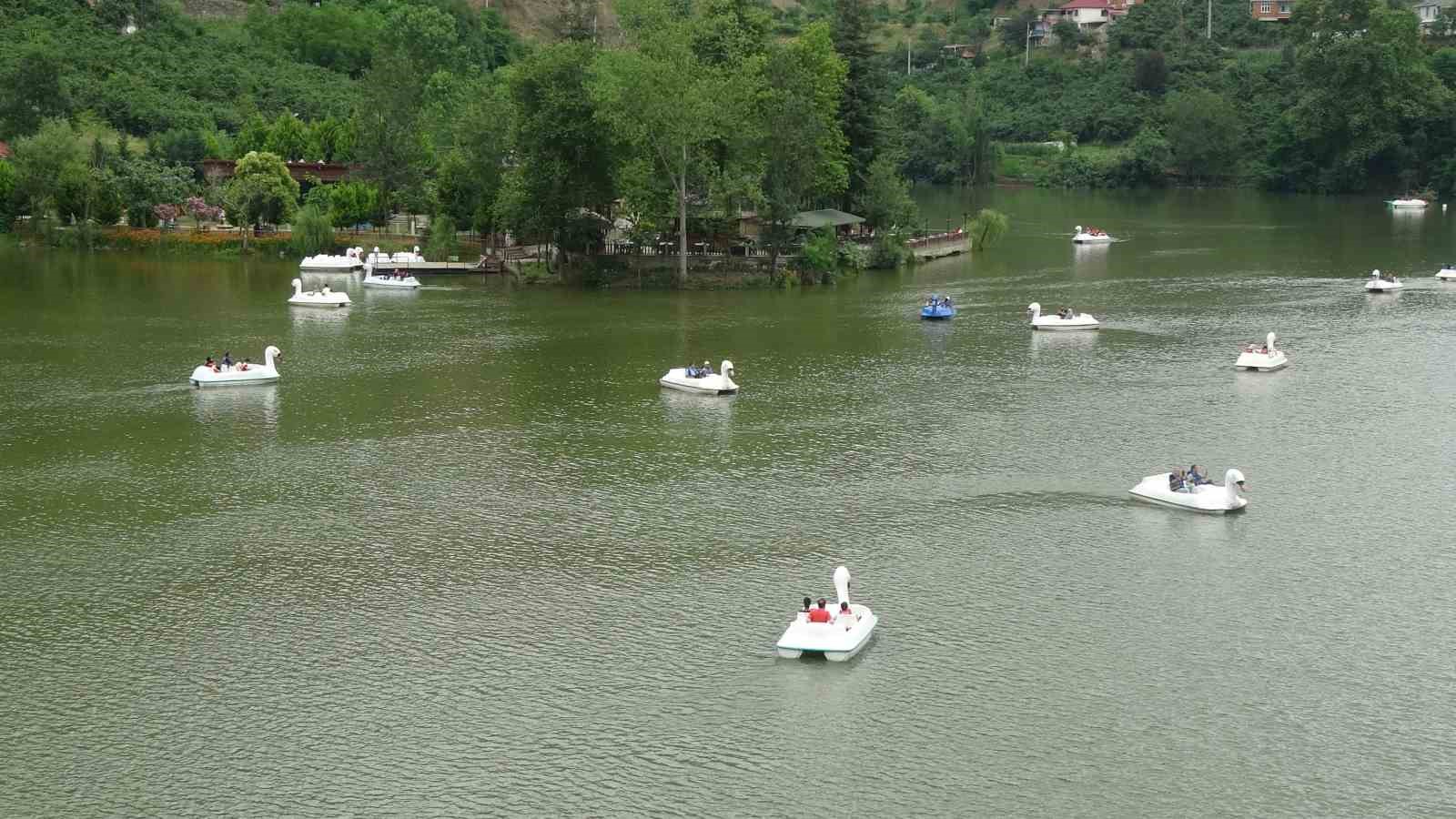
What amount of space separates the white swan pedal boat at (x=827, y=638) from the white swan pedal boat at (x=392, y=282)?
172 feet

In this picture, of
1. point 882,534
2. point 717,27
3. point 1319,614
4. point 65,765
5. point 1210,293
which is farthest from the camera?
point 717,27

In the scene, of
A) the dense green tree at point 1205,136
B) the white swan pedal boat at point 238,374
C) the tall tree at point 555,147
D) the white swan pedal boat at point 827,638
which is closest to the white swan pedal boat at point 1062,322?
the tall tree at point 555,147

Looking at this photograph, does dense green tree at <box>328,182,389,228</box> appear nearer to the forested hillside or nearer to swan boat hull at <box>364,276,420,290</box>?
the forested hillside

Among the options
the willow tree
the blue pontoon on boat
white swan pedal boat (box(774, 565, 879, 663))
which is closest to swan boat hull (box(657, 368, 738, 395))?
the blue pontoon on boat

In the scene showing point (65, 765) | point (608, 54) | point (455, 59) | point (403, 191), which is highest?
point (455, 59)

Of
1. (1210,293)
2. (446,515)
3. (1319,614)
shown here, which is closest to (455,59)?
(1210,293)

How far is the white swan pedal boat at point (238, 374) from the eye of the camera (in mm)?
52281

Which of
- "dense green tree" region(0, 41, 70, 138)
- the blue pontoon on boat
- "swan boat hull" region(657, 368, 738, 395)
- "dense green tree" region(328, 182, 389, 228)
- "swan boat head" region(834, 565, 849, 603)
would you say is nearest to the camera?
"swan boat head" region(834, 565, 849, 603)

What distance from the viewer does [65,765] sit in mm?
25172

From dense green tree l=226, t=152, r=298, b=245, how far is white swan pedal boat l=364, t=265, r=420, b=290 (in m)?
17.4

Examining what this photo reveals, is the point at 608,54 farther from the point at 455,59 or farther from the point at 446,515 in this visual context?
the point at 455,59

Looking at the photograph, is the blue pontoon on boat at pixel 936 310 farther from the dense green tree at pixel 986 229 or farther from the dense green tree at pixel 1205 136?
the dense green tree at pixel 1205 136

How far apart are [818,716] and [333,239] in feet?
237

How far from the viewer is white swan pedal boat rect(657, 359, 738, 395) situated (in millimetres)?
50881
